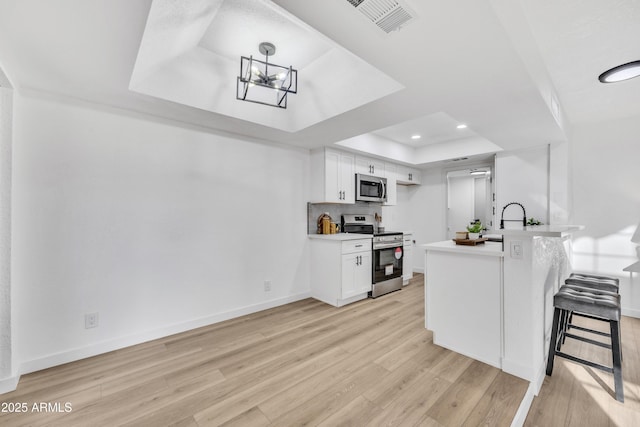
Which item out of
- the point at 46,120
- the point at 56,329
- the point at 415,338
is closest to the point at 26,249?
the point at 56,329

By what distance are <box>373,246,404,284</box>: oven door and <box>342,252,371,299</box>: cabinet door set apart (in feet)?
0.44

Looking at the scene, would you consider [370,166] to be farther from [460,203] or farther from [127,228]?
[127,228]

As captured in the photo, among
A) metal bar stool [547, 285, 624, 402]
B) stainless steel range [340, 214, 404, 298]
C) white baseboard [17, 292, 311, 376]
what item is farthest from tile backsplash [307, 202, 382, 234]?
metal bar stool [547, 285, 624, 402]

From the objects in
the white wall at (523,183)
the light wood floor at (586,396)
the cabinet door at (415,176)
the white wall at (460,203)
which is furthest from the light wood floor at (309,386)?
the cabinet door at (415,176)

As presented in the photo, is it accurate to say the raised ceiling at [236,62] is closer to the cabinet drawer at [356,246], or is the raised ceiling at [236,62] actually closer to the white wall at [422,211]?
the cabinet drawer at [356,246]

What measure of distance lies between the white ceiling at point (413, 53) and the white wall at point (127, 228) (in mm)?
304

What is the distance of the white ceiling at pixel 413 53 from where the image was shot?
1.43 metres

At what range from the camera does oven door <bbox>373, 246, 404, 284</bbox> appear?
4184mm

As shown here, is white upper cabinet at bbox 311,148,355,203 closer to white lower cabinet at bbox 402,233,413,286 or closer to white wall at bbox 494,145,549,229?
white lower cabinet at bbox 402,233,413,286

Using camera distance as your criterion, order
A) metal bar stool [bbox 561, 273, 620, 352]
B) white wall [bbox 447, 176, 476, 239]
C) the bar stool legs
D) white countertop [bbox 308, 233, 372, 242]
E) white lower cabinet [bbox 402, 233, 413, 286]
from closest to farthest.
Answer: the bar stool legs, metal bar stool [bbox 561, 273, 620, 352], white countertop [bbox 308, 233, 372, 242], white lower cabinet [bbox 402, 233, 413, 286], white wall [bbox 447, 176, 476, 239]

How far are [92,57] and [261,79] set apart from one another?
44.6 inches

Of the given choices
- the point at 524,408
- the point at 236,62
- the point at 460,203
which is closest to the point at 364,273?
the point at 524,408

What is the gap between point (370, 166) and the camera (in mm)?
4750

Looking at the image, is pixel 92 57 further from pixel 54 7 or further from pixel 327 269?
pixel 327 269
